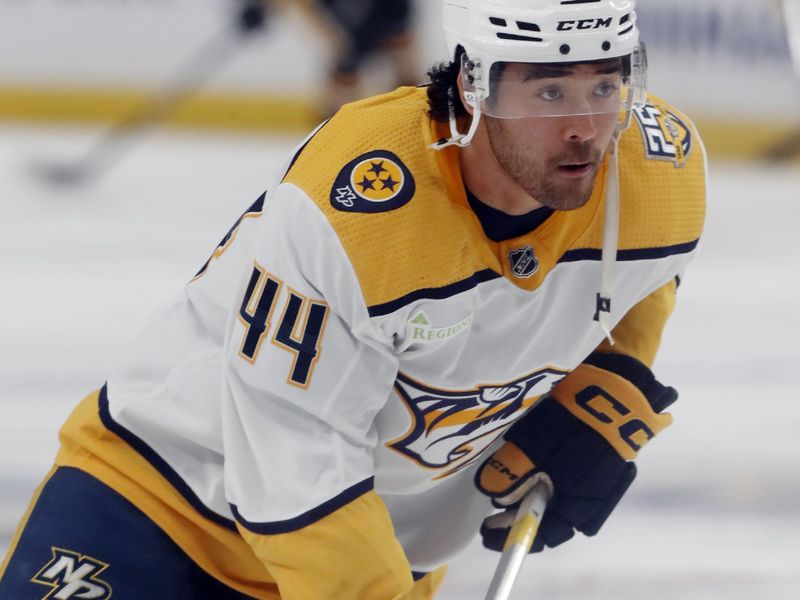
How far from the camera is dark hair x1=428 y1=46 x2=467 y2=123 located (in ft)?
4.99

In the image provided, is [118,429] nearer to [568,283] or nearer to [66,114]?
[568,283]

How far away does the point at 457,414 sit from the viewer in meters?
1.63

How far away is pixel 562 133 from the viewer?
146cm

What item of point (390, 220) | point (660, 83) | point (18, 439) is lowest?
point (660, 83)

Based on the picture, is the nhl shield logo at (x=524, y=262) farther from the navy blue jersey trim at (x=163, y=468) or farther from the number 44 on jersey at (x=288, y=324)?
the navy blue jersey trim at (x=163, y=468)

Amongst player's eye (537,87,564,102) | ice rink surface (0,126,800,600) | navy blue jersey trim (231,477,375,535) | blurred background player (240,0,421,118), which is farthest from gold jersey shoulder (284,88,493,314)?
blurred background player (240,0,421,118)

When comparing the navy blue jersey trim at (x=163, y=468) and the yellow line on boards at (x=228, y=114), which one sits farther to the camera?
the yellow line on boards at (x=228, y=114)

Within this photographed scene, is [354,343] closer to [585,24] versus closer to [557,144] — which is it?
[557,144]

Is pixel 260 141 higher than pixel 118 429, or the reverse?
pixel 118 429

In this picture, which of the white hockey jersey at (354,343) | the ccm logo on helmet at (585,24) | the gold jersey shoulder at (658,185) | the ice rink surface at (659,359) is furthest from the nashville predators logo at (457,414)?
the ice rink surface at (659,359)

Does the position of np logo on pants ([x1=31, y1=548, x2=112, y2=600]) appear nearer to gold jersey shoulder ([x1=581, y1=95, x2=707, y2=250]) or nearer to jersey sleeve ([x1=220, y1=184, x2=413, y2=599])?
jersey sleeve ([x1=220, y1=184, x2=413, y2=599])

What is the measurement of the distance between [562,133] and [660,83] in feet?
12.0

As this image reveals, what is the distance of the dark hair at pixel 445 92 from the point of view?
1.52 m

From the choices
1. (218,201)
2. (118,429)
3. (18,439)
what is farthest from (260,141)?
(118,429)
